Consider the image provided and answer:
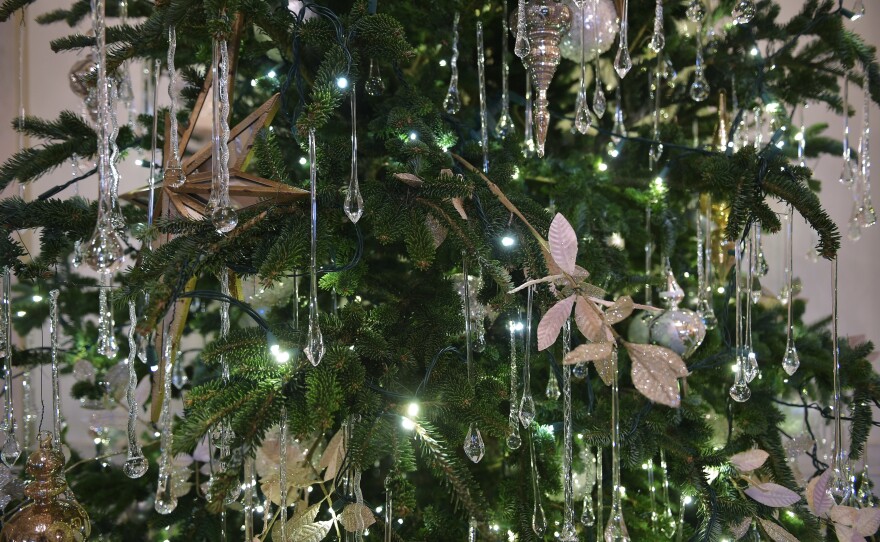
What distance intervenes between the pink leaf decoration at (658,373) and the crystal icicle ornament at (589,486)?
0.76 feet

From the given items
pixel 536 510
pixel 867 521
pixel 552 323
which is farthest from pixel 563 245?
pixel 867 521

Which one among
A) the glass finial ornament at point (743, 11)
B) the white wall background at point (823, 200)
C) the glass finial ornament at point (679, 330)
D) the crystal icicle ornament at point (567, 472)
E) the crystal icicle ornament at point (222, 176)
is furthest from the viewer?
the white wall background at point (823, 200)

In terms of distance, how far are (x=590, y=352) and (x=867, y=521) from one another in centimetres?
50

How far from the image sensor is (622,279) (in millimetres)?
854

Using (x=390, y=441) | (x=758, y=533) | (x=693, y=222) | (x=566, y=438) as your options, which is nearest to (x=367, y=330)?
(x=390, y=441)

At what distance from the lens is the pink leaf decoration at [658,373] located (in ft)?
1.64

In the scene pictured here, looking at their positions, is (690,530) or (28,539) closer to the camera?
(28,539)

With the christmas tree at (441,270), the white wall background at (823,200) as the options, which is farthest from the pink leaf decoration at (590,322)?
→ the white wall background at (823,200)

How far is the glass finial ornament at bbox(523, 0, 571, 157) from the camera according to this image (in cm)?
72

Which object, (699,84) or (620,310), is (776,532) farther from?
(699,84)

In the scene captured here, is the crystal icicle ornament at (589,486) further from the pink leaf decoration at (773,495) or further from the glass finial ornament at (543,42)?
the glass finial ornament at (543,42)

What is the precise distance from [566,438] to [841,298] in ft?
3.99

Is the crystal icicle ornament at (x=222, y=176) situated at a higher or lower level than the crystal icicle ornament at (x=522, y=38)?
lower

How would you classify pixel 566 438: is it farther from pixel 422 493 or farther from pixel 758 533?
pixel 422 493
